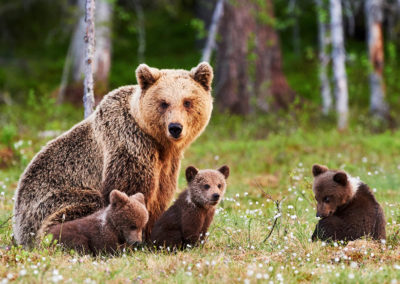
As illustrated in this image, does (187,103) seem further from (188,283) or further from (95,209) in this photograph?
(188,283)

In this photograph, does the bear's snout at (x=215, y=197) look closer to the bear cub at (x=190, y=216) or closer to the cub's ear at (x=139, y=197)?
the bear cub at (x=190, y=216)

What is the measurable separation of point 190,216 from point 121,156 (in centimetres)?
105

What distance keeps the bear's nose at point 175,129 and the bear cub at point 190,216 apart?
552 millimetres

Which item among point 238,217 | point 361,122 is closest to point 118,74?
point 361,122

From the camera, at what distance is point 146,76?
6.50m

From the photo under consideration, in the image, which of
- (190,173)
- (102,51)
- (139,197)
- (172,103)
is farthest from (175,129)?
(102,51)

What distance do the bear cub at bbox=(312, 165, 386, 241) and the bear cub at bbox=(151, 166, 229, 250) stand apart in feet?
3.72

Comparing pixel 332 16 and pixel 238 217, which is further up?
pixel 332 16

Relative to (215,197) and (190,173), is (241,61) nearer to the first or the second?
(190,173)

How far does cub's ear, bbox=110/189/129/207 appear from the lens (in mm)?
5891

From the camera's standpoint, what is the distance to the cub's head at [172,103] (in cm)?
634

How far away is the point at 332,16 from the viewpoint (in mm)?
15555

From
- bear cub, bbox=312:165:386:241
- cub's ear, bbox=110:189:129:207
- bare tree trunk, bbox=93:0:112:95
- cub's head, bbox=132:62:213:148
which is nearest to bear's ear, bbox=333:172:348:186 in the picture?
bear cub, bbox=312:165:386:241

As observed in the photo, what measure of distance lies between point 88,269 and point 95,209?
139 cm
